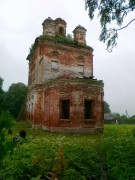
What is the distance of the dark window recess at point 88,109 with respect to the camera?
22.5 meters

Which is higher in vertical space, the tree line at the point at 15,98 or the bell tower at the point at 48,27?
the bell tower at the point at 48,27

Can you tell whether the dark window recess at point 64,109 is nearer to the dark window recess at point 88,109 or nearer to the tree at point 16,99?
the dark window recess at point 88,109

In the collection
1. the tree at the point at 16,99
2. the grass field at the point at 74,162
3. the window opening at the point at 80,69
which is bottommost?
the grass field at the point at 74,162

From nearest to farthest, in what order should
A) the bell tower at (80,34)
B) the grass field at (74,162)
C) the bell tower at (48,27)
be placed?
the grass field at (74,162), the bell tower at (48,27), the bell tower at (80,34)

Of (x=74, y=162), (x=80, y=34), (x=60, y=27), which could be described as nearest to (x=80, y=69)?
(x=80, y=34)

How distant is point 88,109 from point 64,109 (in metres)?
2.17

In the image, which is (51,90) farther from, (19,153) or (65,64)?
(19,153)

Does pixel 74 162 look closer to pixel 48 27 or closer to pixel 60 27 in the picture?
pixel 48 27

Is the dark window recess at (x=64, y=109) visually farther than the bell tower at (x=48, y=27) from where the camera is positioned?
No

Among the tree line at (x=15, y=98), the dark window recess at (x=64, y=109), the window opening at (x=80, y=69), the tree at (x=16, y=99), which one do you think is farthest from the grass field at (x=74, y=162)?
the tree at (x=16, y=99)

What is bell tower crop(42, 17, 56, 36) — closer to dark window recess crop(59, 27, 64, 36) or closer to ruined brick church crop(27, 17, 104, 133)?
ruined brick church crop(27, 17, 104, 133)

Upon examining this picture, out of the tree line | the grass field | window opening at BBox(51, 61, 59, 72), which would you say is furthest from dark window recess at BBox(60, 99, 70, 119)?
the tree line

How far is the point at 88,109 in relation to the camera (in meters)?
22.9

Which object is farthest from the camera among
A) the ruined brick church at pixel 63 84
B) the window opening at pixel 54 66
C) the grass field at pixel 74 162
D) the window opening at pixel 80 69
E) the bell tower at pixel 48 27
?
the window opening at pixel 80 69
